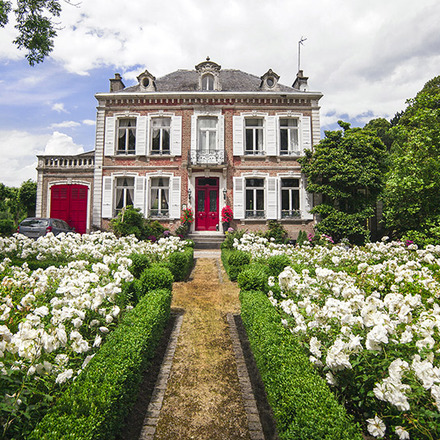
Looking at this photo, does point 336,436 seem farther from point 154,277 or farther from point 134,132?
point 134,132

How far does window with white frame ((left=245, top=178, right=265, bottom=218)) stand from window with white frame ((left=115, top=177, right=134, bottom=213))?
239 inches

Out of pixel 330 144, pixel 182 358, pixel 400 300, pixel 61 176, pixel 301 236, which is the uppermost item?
pixel 330 144

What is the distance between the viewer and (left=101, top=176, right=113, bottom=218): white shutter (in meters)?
14.3

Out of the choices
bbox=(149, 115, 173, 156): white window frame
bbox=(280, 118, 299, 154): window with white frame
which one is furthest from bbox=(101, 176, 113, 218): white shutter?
bbox=(280, 118, 299, 154): window with white frame

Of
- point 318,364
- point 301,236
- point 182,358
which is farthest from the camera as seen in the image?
point 301,236

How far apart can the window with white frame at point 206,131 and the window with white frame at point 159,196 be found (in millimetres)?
2654

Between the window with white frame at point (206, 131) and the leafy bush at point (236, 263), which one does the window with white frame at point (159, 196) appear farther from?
the leafy bush at point (236, 263)

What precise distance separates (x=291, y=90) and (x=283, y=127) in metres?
2.05

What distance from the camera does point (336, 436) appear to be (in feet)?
5.80

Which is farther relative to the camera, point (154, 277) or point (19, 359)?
point (154, 277)

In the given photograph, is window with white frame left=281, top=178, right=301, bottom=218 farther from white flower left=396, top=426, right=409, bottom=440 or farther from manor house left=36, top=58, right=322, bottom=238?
white flower left=396, top=426, right=409, bottom=440

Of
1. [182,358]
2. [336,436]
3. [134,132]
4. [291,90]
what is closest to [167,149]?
[134,132]

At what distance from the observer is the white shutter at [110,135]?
1459cm

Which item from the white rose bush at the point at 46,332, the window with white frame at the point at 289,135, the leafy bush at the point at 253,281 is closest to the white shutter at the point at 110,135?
the window with white frame at the point at 289,135
